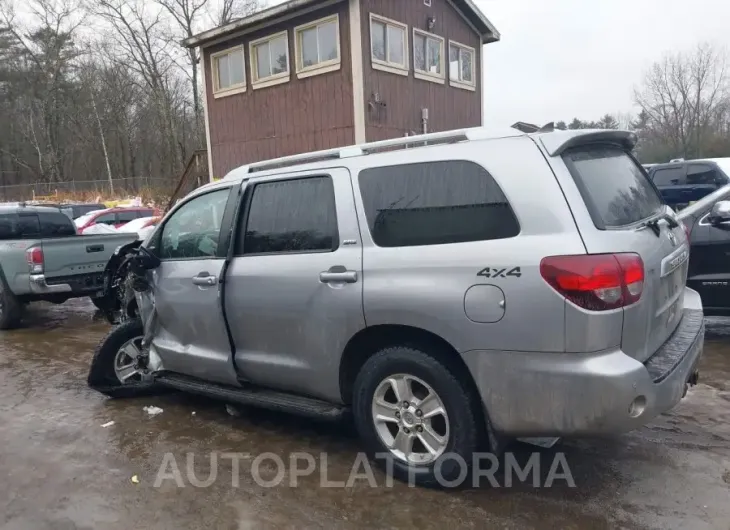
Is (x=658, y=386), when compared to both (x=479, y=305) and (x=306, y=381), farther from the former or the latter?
(x=306, y=381)

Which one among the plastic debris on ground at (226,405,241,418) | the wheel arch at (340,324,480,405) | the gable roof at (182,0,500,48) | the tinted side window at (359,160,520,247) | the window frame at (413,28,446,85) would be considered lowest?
the plastic debris on ground at (226,405,241,418)

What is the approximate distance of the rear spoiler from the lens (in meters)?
2.95

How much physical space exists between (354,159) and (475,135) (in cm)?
75

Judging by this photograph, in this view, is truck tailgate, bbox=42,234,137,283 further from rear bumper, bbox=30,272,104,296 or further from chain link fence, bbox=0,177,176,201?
chain link fence, bbox=0,177,176,201

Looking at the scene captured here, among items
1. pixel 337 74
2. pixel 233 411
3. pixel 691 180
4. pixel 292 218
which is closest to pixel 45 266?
pixel 233 411

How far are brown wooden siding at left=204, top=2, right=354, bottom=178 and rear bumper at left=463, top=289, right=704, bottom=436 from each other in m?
11.5

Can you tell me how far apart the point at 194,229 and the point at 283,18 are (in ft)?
38.2

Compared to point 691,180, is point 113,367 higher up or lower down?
lower down

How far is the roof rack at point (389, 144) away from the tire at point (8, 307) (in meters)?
5.18

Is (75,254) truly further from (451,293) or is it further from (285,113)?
(285,113)

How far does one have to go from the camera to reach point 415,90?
15.0 m

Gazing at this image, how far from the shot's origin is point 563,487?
3219 millimetres

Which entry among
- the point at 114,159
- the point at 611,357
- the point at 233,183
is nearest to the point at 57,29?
the point at 114,159

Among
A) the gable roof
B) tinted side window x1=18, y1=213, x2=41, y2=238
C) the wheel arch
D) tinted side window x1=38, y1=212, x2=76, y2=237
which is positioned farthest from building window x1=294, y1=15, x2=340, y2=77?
the wheel arch
